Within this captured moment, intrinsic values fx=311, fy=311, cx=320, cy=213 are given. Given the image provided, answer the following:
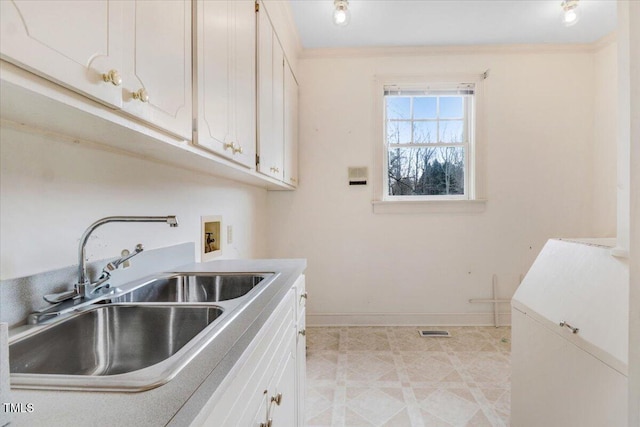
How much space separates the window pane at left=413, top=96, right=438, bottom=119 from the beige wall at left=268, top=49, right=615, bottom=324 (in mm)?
270

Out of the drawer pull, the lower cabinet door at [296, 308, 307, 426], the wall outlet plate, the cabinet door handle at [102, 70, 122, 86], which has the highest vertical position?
the cabinet door handle at [102, 70, 122, 86]

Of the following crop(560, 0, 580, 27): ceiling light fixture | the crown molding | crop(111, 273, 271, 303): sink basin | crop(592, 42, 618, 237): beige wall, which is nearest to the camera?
crop(111, 273, 271, 303): sink basin

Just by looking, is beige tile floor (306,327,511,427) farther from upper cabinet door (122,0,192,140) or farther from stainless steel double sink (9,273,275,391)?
upper cabinet door (122,0,192,140)

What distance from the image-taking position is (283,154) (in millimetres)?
2264

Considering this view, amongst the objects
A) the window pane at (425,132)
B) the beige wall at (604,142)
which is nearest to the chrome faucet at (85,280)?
the window pane at (425,132)

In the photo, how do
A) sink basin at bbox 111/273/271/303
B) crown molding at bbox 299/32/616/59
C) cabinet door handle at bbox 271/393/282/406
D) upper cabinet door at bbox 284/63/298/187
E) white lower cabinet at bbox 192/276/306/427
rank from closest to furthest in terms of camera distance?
white lower cabinet at bbox 192/276/306/427 < cabinet door handle at bbox 271/393/282/406 < sink basin at bbox 111/273/271/303 < upper cabinet door at bbox 284/63/298/187 < crown molding at bbox 299/32/616/59

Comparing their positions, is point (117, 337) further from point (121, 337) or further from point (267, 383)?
point (267, 383)

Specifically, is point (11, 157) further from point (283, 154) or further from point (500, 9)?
point (500, 9)

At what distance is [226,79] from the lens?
1.17 meters

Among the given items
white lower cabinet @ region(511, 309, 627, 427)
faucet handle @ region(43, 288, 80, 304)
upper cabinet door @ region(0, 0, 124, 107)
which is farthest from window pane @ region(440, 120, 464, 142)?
faucet handle @ region(43, 288, 80, 304)

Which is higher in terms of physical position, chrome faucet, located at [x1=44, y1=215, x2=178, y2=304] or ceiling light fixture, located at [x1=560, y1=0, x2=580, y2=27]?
ceiling light fixture, located at [x1=560, y1=0, x2=580, y2=27]

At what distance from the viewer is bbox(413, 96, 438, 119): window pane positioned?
3027 mm

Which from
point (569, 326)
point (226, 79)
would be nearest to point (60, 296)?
point (226, 79)

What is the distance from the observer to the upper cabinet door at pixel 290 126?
2.36m
